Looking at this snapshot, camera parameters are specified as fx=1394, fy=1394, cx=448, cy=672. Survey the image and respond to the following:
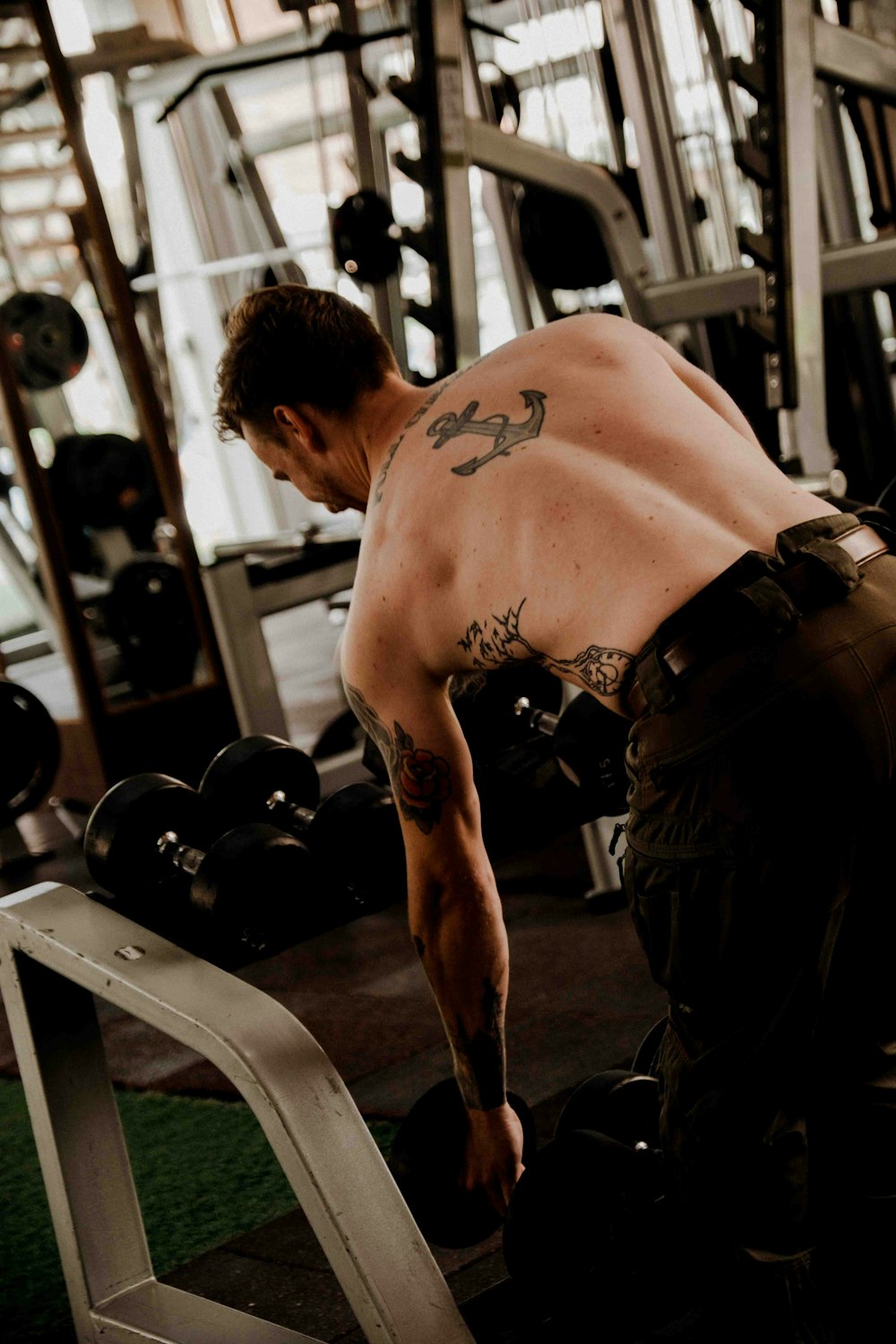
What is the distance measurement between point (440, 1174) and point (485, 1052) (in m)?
0.16

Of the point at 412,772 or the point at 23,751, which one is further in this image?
the point at 23,751

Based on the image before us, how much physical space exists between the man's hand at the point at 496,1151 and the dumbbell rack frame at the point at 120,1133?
0.22 meters

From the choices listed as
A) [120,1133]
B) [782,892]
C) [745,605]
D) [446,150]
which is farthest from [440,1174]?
[446,150]

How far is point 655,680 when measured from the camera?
47.4 inches

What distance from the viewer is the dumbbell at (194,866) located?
1505 millimetres

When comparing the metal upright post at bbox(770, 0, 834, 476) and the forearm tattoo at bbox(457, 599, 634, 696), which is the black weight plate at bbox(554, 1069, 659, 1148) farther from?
the metal upright post at bbox(770, 0, 834, 476)

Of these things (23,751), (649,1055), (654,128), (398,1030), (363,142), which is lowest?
(398,1030)

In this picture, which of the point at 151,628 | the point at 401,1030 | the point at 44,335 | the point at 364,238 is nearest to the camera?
the point at 401,1030

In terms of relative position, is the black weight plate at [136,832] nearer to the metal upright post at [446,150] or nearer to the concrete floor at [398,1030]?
the concrete floor at [398,1030]

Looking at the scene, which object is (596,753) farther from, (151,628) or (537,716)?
(151,628)

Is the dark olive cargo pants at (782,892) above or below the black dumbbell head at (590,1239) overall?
above

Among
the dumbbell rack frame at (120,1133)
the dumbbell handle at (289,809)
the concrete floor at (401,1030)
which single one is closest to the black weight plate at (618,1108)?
the concrete floor at (401,1030)

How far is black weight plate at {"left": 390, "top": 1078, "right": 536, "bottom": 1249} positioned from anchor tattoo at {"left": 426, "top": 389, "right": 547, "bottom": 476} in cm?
70

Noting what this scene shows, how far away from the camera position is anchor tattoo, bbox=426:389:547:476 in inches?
51.5
